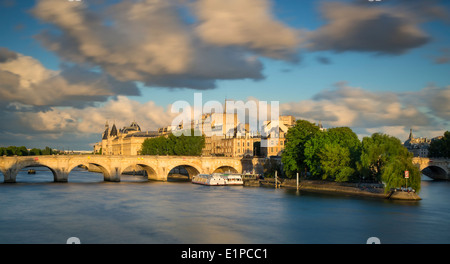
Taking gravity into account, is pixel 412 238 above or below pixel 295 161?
below

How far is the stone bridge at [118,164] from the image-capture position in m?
55.3

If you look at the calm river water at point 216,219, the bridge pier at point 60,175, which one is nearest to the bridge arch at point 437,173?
the calm river water at point 216,219

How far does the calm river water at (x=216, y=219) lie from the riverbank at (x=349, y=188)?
1.62 meters

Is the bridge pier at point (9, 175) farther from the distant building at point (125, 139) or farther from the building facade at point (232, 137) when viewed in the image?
the distant building at point (125, 139)

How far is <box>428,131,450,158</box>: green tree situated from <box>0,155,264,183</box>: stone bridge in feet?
113

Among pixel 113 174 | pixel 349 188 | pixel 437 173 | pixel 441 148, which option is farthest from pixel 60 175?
pixel 441 148

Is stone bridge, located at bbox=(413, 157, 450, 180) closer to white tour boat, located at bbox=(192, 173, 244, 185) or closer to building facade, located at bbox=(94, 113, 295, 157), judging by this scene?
building facade, located at bbox=(94, 113, 295, 157)

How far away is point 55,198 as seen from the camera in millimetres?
40688

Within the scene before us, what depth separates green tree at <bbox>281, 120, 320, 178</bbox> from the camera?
192ft

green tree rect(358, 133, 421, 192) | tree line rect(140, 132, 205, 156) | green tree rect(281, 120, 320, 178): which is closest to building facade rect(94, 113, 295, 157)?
tree line rect(140, 132, 205, 156)
